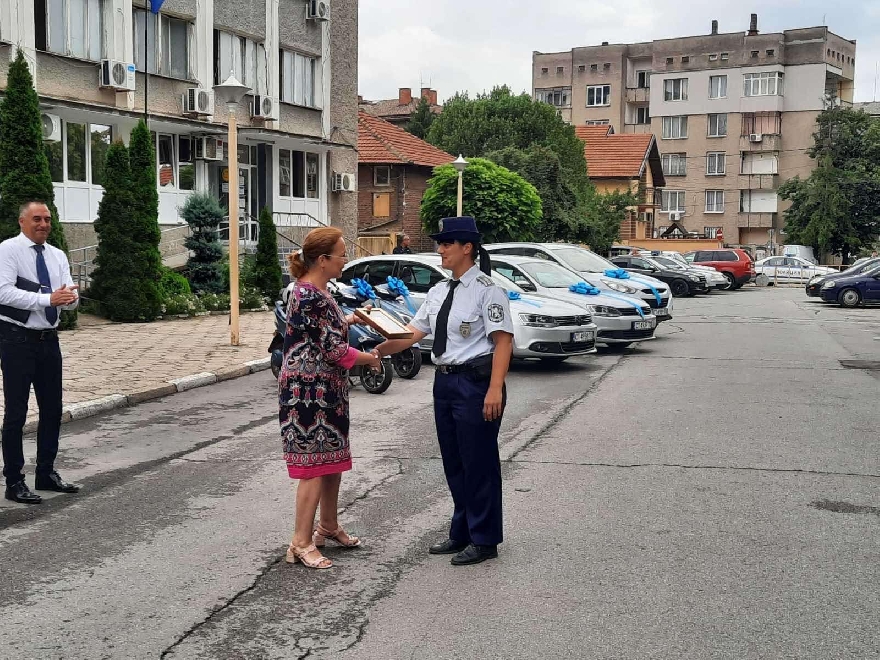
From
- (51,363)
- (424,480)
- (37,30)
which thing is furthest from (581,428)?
(37,30)

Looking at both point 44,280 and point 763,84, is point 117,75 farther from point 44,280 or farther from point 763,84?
point 763,84

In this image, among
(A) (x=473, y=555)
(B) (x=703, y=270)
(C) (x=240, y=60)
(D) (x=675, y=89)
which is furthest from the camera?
(D) (x=675, y=89)

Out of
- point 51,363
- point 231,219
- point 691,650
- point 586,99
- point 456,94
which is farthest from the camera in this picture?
point 586,99

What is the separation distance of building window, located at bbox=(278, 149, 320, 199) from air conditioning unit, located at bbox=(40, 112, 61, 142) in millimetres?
9366

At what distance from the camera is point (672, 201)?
76.8m

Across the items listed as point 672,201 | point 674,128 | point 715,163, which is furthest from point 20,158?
point 674,128

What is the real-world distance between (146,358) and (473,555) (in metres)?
9.82

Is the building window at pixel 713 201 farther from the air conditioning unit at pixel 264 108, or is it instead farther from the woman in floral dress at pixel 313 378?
the woman in floral dress at pixel 313 378

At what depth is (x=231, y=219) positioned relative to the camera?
16016 millimetres

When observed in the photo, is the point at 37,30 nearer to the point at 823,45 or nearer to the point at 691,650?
the point at 691,650

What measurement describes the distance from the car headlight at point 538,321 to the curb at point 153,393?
375cm

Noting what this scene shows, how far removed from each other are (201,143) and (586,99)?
6229 centimetres

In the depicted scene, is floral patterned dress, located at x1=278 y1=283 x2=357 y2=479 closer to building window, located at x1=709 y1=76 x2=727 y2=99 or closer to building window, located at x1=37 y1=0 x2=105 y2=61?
building window, located at x1=37 y1=0 x2=105 y2=61

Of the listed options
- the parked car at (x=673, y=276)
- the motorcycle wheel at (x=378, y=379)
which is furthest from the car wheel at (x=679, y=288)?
the motorcycle wheel at (x=378, y=379)
